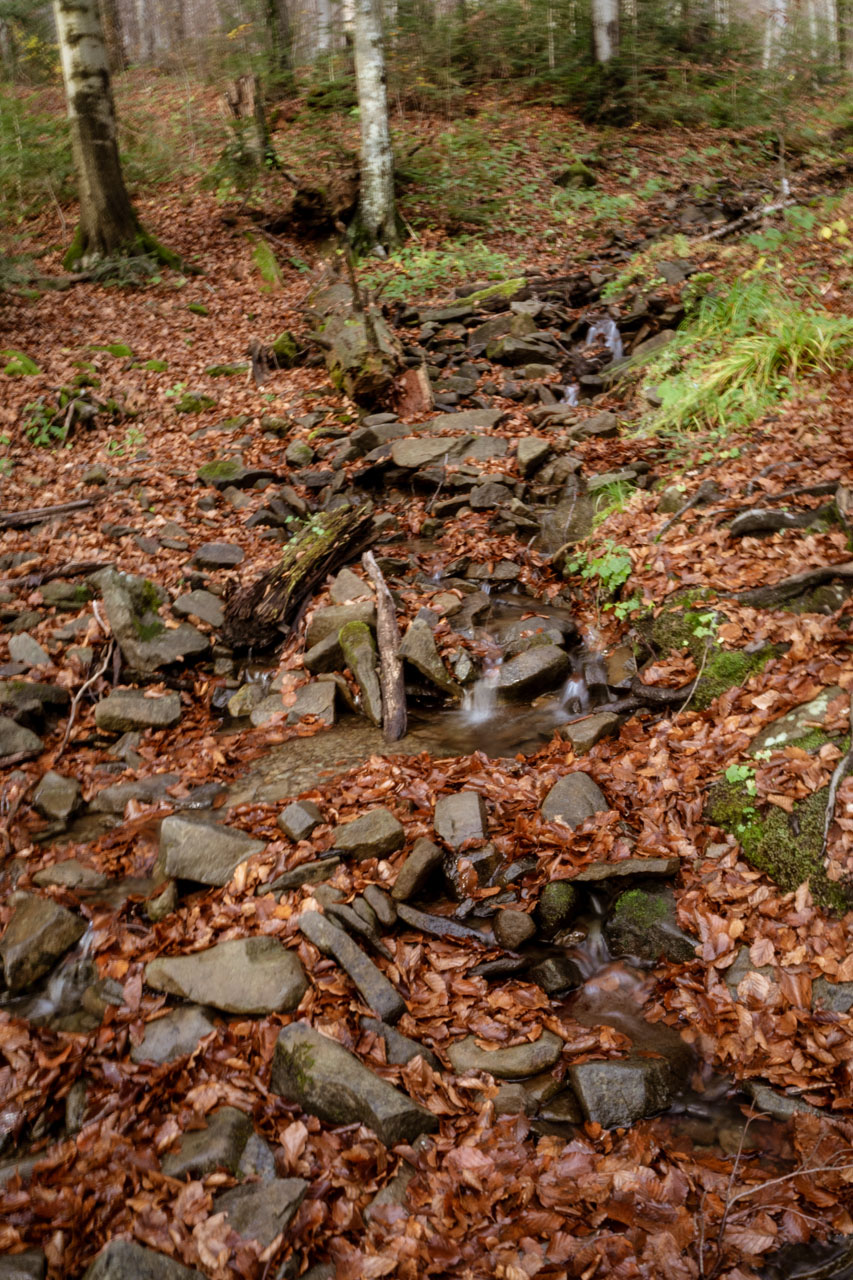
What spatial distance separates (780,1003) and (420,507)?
6.31m

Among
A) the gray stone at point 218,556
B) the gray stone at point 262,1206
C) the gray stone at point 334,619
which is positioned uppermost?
the gray stone at point 218,556

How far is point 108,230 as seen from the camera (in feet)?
43.5

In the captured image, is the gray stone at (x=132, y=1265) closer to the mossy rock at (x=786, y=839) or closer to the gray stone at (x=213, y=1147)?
the gray stone at (x=213, y=1147)

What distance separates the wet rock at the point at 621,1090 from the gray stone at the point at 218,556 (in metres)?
5.75

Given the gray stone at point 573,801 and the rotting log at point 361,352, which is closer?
the gray stone at point 573,801

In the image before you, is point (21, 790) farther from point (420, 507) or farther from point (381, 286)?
point (381, 286)

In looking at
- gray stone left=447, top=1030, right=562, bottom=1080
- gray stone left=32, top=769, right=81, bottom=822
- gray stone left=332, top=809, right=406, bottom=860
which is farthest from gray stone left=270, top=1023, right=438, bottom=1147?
gray stone left=32, top=769, right=81, bottom=822

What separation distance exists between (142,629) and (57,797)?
1839mm

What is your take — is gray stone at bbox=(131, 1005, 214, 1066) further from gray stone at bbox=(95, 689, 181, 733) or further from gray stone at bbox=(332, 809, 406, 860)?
gray stone at bbox=(95, 689, 181, 733)

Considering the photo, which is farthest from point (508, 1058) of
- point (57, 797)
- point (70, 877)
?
point (57, 797)

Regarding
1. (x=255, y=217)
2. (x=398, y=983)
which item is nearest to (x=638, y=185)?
(x=255, y=217)

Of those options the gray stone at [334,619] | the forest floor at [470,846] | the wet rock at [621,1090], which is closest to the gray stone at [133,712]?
the forest floor at [470,846]

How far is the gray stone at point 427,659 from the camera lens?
6.01m

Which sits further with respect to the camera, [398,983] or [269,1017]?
[398,983]
